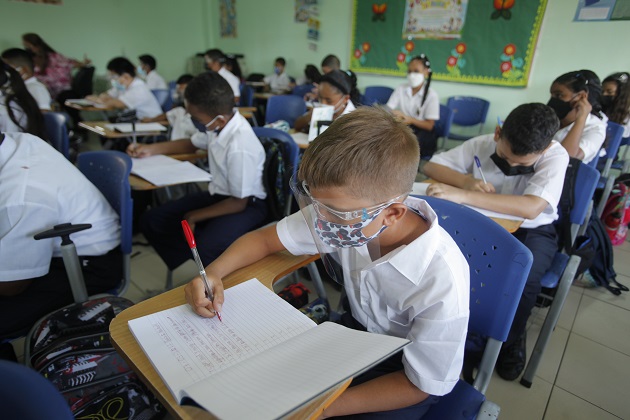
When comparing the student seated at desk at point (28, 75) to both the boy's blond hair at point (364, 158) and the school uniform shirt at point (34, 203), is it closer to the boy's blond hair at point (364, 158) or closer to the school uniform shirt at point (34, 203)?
the school uniform shirt at point (34, 203)

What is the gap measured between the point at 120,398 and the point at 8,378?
0.59 meters

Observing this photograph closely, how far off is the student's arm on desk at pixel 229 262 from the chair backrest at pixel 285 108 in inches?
96.7

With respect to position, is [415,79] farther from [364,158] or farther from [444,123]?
[364,158]

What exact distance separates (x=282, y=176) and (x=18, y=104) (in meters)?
1.23

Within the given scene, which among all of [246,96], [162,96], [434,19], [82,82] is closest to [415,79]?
[434,19]

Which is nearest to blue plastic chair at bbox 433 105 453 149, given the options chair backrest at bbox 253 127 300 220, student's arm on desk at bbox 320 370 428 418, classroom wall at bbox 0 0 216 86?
chair backrest at bbox 253 127 300 220

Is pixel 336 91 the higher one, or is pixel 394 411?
pixel 336 91

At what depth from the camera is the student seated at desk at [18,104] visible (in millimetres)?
1583

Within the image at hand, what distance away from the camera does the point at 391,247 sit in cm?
84

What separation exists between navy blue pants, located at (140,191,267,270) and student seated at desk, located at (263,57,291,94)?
13.8 ft

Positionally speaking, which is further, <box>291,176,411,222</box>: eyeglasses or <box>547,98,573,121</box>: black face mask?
<box>547,98,573,121</box>: black face mask

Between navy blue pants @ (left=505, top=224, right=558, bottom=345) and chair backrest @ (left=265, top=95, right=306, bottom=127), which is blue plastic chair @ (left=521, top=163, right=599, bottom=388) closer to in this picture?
navy blue pants @ (left=505, top=224, right=558, bottom=345)

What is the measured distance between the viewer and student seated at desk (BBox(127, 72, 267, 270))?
5.64ft

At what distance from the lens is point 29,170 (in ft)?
3.53
